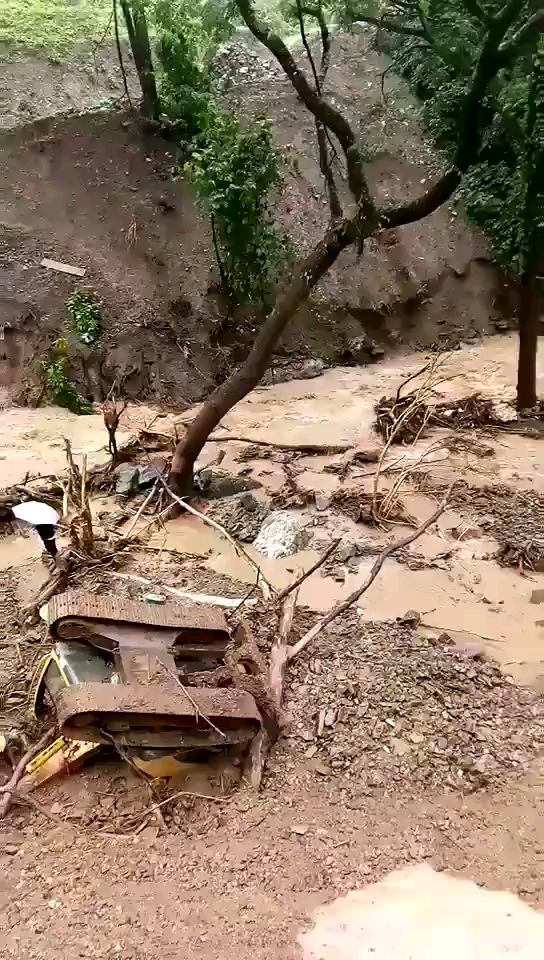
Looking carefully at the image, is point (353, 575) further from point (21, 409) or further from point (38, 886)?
point (21, 409)

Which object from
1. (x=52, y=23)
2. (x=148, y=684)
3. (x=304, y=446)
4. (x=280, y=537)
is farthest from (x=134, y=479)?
(x=52, y=23)

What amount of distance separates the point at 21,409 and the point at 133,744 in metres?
7.03

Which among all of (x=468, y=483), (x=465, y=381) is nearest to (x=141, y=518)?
(x=468, y=483)

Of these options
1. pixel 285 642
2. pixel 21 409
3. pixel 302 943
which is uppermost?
pixel 21 409

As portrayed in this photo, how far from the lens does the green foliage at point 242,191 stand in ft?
32.0

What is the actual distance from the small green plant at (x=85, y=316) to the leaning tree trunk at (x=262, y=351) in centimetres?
423

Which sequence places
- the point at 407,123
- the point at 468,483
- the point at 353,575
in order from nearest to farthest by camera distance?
1. the point at 353,575
2. the point at 468,483
3. the point at 407,123

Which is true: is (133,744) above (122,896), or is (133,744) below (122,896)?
above

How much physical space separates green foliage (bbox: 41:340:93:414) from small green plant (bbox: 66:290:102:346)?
0.65 metres

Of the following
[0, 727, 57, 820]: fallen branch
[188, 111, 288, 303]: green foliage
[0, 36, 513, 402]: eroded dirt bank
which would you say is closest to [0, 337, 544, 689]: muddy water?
[0, 36, 513, 402]: eroded dirt bank

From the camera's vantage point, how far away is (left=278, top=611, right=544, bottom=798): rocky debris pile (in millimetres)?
4191

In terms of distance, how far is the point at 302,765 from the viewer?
421 cm

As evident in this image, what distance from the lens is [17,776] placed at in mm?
3787

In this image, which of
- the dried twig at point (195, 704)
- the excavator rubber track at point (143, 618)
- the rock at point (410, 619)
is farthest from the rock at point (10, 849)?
the rock at point (410, 619)
